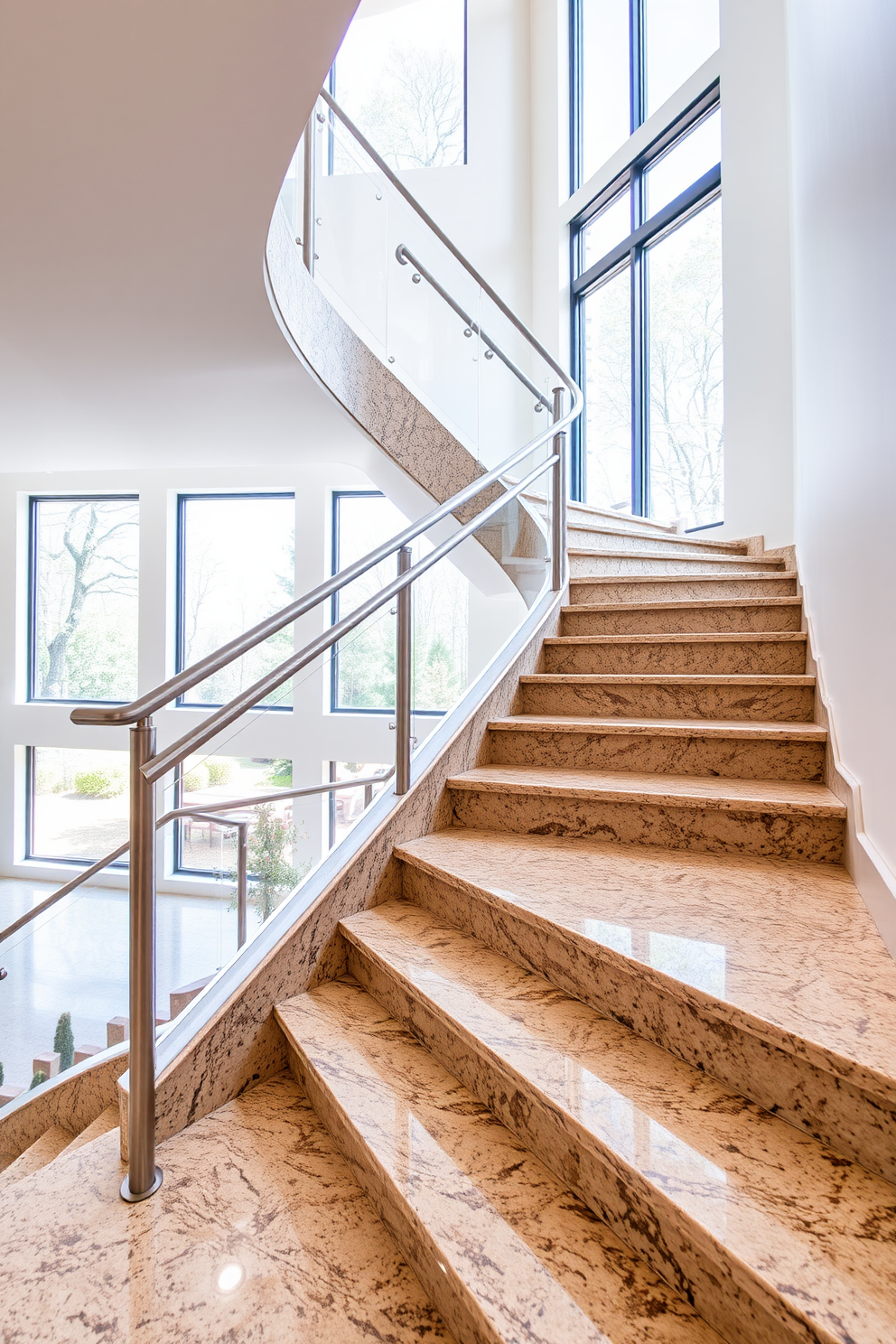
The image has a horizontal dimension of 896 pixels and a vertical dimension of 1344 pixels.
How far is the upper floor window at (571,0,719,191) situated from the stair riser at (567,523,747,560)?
12.5ft

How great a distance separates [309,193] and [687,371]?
328 cm

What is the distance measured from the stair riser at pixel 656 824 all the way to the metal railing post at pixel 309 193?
3.03 metres

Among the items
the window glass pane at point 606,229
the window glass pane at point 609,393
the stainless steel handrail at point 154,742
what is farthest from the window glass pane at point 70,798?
the window glass pane at point 606,229

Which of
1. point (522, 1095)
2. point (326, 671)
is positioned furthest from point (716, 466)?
point (522, 1095)

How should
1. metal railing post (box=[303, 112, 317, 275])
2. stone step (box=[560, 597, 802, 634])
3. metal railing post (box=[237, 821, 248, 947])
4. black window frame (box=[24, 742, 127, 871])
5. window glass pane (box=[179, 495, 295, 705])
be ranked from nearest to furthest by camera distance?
metal railing post (box=[237, 821, 248, 947]) < stone step (box=[560, 597, 802, 634]) < metal railing post (box=[303, 112, 317, 275]) < window glass pane (box=[179, 495, 295, 705]) < black window frame (box=[24, 742, 127, 871])

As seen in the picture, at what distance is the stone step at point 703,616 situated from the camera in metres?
3.14

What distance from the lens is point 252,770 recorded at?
2.01 m

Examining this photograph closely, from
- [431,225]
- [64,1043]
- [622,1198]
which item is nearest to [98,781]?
[64,1043]

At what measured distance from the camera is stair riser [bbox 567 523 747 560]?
4145mm

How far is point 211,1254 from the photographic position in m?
1.24

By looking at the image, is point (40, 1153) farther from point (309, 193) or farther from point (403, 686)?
point (309, 193)

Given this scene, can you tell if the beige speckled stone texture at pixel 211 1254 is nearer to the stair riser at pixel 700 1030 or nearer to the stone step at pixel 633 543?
the stair riser at pixel 700 1030

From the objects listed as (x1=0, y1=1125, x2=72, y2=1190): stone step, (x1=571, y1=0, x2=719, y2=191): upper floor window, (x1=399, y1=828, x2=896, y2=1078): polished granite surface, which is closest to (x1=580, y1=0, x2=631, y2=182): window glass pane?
(x1=571, y1=0, x2=719, y2=191): upper floor window

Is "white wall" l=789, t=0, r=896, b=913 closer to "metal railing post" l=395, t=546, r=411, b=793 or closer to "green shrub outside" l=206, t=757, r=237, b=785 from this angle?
"metal railing post" l=395, t=546, r=411, b=793
